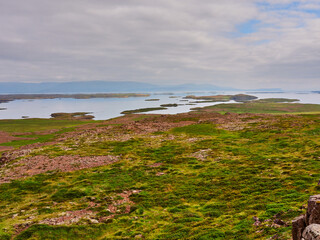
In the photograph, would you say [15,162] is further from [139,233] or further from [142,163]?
[139,233]

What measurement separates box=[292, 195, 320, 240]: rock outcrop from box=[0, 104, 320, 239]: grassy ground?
1618 millimetres

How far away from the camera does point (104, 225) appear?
1639 centimetres

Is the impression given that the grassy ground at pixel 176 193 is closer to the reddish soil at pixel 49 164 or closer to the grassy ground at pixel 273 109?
the reddish soil at pixel 49 164

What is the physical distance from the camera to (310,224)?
8594mm

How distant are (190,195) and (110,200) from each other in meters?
7.99

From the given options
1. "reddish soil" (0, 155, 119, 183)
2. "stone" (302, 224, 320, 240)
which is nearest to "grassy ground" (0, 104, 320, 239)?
"reddish soil" (0, 155, 119, 183)

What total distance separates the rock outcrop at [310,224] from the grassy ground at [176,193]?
1.62 meters

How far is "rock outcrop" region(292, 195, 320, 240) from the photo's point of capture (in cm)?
768

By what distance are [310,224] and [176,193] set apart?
1377cm

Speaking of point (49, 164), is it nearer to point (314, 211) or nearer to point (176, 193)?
point (176, 193)

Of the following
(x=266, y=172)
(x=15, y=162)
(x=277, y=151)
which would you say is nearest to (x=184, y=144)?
(x=277, y=151)

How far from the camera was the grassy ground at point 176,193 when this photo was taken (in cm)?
1491

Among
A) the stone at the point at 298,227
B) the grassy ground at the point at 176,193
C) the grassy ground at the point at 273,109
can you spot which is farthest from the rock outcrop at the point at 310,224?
the grassy ground at the point at 273,109

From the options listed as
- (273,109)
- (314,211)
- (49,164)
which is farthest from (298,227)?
(273,109)
